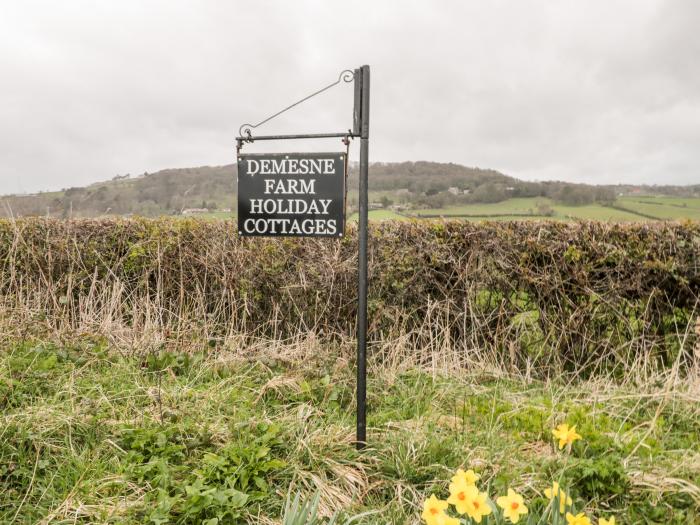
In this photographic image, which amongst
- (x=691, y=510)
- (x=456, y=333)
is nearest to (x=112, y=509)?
(x=691, y=510)

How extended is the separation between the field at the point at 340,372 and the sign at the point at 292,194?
4.07ft

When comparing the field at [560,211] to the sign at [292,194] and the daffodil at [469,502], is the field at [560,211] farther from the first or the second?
the daffodil at [469,502]

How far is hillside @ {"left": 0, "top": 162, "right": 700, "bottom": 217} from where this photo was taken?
6363mm

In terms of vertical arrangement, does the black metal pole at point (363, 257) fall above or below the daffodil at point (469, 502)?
above

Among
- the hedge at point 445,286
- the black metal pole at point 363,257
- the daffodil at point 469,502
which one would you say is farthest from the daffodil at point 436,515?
the hedge at point 445,286

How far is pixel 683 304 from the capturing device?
481 cm

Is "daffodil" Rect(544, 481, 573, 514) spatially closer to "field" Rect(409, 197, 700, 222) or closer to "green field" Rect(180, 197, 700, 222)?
"green field" Rect(180, 197, 700, 222)

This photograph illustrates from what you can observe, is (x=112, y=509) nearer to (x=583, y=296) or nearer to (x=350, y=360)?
(x=350, y=360)

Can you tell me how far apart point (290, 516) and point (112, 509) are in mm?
948

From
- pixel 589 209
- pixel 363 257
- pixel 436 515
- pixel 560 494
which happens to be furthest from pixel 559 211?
pixel 436 515

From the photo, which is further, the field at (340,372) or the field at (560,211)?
the field at (560,211)

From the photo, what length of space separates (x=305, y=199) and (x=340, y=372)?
179cm

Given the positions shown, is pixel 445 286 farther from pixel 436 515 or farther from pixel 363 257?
pixel 436 515

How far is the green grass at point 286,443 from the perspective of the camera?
2.49 m
